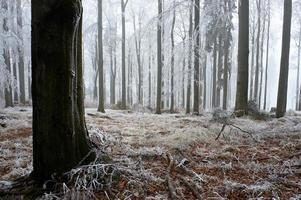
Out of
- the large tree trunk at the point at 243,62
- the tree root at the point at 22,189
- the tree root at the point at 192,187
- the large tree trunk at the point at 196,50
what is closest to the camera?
the tree root at the point at 22,189

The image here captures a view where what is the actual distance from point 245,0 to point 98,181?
896 centimetres

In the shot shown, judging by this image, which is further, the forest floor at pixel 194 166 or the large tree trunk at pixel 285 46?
the large tree trunk at pixel 285 46

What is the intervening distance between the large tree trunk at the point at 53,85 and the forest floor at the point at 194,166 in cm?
35

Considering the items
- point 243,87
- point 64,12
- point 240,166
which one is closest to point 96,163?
point 64,12

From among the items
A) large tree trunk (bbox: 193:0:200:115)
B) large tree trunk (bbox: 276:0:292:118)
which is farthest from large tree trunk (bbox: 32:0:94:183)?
large tree trunk (bbox: 193:0:200:115)

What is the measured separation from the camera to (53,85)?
10.1ft

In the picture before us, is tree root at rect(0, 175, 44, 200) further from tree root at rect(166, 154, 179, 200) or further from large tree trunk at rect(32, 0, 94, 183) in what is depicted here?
tree root at rect(166, 154, 179, 200)

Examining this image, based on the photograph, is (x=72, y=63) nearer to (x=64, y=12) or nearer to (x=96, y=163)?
(x=64, y=12)

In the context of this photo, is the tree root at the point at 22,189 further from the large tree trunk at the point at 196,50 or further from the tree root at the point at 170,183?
the large tree trunk at the point at 196,50

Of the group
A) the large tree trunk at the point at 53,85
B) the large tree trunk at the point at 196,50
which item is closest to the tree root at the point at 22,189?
the large tree trunk at the point at 53,85

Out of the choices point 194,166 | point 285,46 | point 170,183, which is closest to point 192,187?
point 170,183

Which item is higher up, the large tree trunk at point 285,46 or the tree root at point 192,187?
the large tree trunk at point 285,46

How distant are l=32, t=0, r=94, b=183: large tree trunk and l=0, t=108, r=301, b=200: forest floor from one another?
35 cm

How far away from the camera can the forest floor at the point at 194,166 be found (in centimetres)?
319
